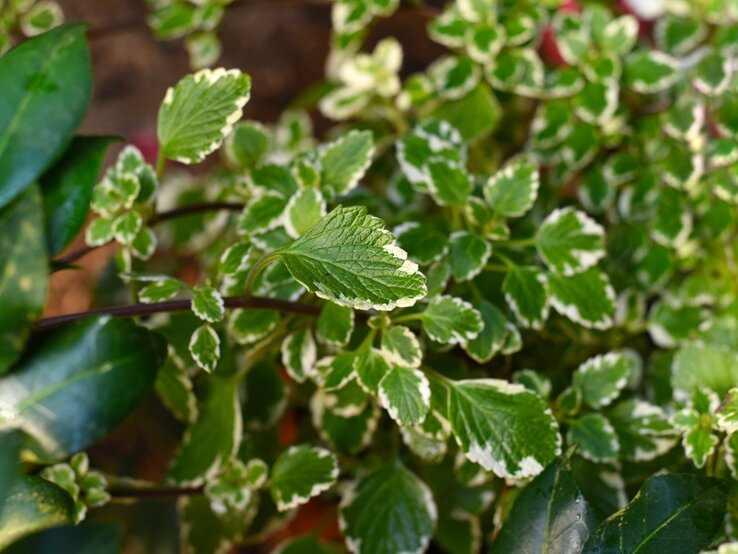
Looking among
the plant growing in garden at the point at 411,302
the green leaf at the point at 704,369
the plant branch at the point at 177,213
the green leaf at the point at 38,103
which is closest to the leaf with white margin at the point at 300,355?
the plant growing in garden at the point at 411,302

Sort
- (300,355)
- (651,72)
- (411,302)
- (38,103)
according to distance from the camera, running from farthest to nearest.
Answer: (651,72) → (300,355) → (38,103) → (411,302)

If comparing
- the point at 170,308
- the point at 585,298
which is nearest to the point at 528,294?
the point at 585,298

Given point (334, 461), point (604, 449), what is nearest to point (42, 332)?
point (334, 461)

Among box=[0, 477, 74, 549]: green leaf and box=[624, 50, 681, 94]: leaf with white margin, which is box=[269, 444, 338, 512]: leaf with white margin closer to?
box=[0, 477, 74, 549]: green leaf

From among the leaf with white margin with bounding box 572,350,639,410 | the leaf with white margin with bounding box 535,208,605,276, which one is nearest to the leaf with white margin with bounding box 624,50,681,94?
the leaf with white margin with bounding box 535,208,605,276

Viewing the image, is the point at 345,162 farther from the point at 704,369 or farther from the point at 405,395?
the point at 704,369

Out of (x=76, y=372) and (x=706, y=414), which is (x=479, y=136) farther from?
(x=76, y=372)
